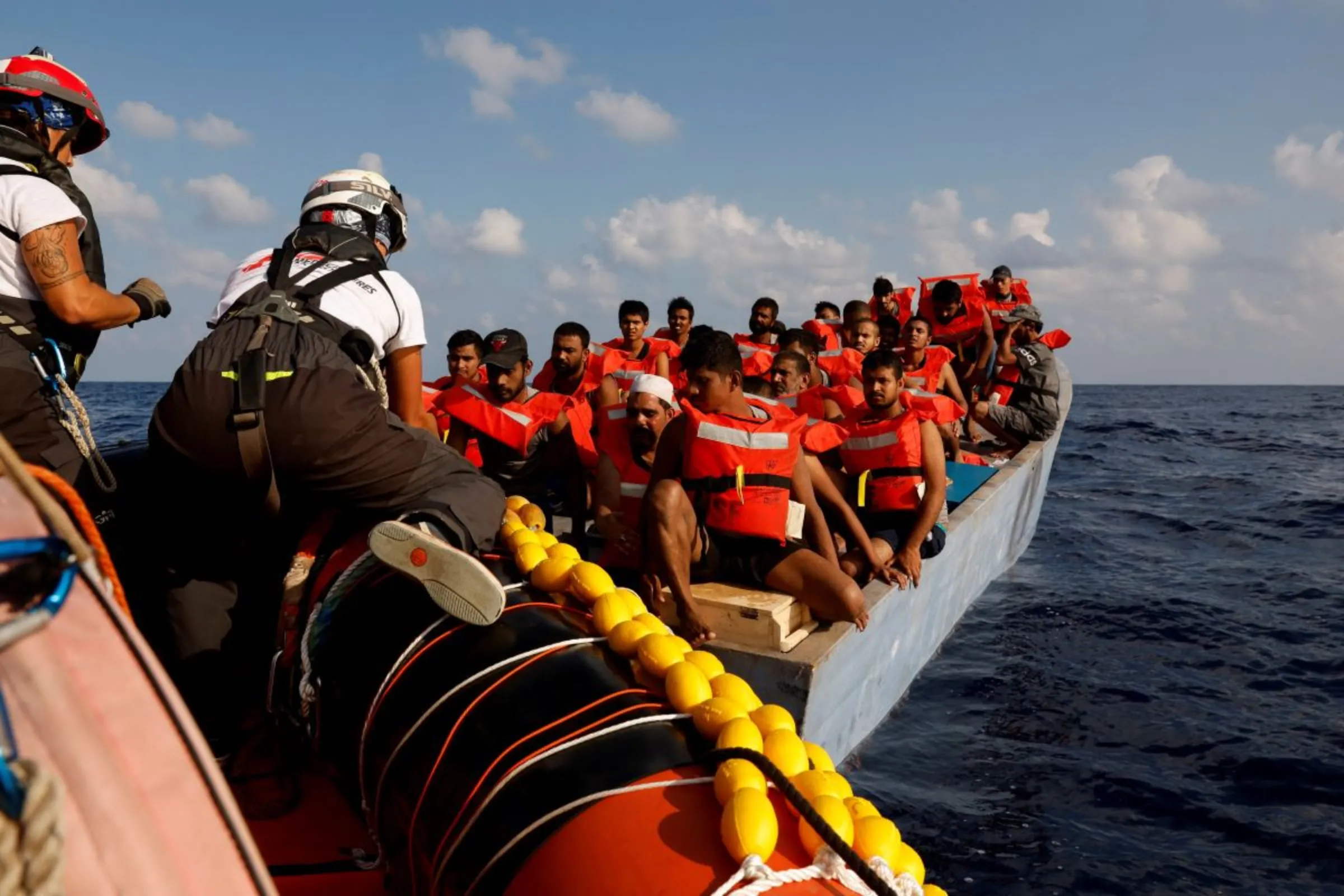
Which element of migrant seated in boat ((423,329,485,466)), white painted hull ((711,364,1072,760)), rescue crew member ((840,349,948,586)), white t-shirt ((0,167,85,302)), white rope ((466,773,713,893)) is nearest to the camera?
white rope ((466,773,713,893))

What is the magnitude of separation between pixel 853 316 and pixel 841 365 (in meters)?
0.83

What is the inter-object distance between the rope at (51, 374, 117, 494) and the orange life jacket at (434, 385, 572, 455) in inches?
120

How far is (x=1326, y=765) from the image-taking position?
17.2 feet

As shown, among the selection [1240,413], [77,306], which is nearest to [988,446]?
[77,306]

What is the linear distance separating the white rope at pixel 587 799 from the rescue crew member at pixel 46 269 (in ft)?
5.85

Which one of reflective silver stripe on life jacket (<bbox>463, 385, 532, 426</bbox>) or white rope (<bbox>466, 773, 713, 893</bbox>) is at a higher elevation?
reflective silver stripe on life jacket (<bbox>463, 385, 532, 426</bbox>)

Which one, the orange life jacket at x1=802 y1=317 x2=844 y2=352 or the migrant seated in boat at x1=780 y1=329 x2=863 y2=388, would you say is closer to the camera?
the migrant seated in boat at x1=780 y1=329 x2=863 y2=388

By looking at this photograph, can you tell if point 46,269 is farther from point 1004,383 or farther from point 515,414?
point 1004,383

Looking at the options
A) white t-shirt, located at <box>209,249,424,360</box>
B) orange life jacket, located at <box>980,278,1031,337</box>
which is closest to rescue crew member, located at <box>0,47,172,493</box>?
white t-shirt, located at <box>209,249,424,360</box>

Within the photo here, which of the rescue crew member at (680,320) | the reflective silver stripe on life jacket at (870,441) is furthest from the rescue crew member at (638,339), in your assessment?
the reflective silver stripe on life jacket at (870,441)

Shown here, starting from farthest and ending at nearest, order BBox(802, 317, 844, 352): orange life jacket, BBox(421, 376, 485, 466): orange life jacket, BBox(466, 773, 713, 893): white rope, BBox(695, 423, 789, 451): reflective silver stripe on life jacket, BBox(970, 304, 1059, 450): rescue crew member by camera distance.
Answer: BBox(802, 317, 844, 352): orange life jacket
BBox(970, 304, 1059, 450): rescue crew member
BBox(421, 376, 485, 466): orange life jacket
BBox(695, 423, 789, 451): reflective silver stripe on life jacket
BBox(466, 773, 713, 893): white rope

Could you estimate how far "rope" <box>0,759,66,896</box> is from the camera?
2.47 feet

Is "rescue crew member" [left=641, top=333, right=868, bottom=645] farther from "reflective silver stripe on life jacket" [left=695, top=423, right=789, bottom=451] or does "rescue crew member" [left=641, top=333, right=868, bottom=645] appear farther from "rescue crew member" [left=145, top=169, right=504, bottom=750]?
"rescue crew member" [left=145, top=169, right=504, bottom=750]

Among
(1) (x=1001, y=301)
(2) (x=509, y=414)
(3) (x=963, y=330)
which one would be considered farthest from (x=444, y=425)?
(1) (x=1001, y=301)
